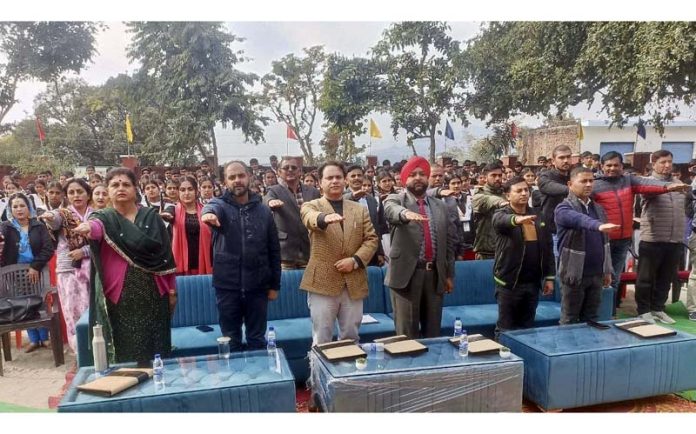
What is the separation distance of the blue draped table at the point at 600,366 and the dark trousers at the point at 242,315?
5.31ft

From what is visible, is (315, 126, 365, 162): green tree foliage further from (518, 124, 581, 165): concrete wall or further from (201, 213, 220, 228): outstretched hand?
(201, 213, 220, 228): outstretched hand

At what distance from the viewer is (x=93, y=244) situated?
2.83m

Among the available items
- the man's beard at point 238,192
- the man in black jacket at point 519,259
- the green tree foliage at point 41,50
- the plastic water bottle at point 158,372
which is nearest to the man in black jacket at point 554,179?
the man in black jacket at point 519,259

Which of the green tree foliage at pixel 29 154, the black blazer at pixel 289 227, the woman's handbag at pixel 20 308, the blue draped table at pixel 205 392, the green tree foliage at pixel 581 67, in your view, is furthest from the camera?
the green tree foliage at pixel 29 154

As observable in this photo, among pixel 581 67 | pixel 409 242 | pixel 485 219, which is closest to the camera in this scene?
pixel 409 242

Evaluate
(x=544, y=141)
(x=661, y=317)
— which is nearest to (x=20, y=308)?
(x=661, y=317)

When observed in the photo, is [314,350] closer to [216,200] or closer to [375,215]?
[216,200]

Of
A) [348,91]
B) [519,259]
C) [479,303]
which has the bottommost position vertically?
[479,303]

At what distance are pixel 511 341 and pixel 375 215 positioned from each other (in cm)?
172

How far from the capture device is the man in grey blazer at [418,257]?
3.28 meters

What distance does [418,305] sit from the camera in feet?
10.9

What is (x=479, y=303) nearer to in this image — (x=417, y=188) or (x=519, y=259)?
(x=519, y=259)

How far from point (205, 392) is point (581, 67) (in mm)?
7365

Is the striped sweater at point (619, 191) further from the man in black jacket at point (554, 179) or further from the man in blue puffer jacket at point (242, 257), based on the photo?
the man in blue puffer jacket at point (242, 257)
